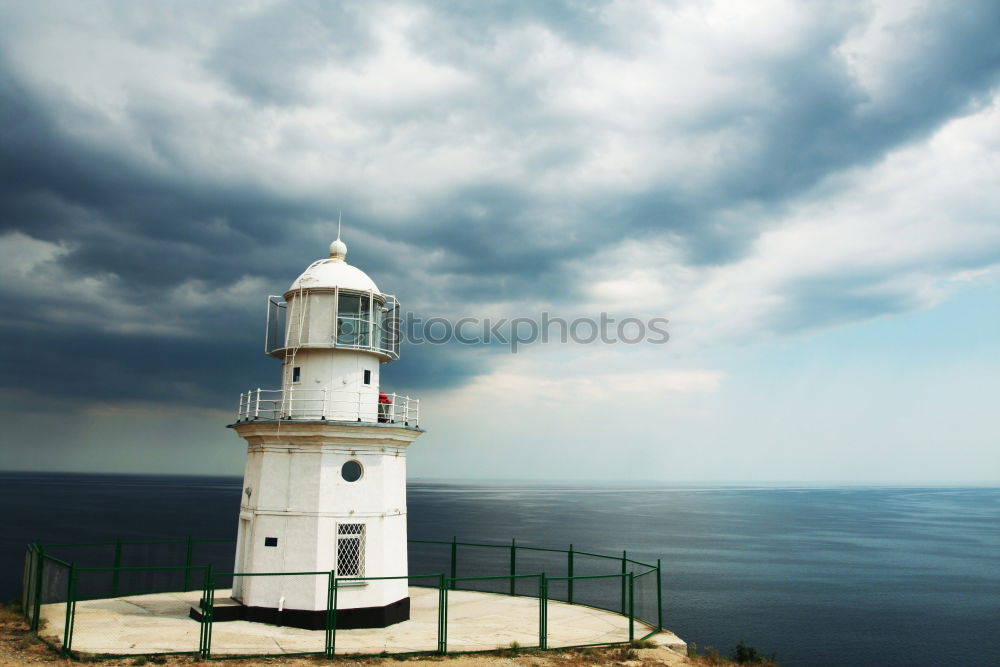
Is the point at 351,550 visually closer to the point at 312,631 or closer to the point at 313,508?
the point at 313,508

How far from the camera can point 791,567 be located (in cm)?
5831

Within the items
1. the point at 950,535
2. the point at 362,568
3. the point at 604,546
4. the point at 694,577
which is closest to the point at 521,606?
the point at 362,568

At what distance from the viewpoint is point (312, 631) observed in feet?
54.8

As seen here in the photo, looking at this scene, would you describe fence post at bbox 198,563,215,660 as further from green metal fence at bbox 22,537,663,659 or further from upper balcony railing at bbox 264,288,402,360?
upper balcony railing at bbox 264,288,402,360

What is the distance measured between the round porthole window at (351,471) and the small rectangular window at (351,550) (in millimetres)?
1230

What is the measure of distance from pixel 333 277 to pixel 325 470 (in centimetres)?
510

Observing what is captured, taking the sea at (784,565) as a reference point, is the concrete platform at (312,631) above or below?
above

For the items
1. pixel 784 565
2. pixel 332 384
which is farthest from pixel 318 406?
pixel 784 565

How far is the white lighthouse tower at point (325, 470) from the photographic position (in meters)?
17.2

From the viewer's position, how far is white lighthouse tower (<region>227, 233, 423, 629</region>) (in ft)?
56.5

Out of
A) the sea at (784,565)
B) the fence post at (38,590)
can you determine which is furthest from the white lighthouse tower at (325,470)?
the sea at (784,565)

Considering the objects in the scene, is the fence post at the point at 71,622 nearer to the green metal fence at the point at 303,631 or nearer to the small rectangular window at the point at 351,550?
the green metal fence at the point at 303,631

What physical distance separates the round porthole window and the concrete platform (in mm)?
3750

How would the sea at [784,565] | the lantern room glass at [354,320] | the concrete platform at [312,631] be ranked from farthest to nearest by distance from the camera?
the sea at [784,565] < the lantern room glass at [354,320] < the concrete platform at [312,631]
